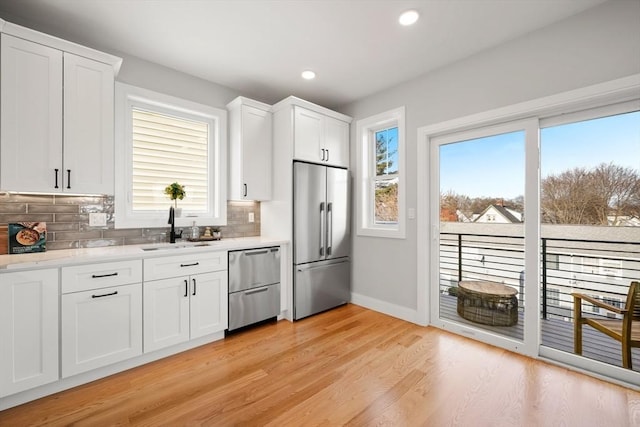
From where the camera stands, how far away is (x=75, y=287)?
78.4 inches

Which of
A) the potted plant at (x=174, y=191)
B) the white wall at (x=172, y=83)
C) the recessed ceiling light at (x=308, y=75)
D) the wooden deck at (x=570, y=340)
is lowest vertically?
the wooden deck at (x=570, y=340)

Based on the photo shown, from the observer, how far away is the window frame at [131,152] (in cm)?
267

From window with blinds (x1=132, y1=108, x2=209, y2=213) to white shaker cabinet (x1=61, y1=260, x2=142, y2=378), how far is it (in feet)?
2.89

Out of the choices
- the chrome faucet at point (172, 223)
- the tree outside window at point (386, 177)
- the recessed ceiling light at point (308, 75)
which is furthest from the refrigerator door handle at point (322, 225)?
the chrome faucet at point (172, 223)

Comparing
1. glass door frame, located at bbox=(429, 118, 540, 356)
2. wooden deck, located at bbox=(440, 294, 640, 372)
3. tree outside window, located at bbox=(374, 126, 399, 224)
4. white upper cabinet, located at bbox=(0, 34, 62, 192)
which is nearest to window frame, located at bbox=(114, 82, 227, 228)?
white upper cabinet, located at bbox=(0, 34, 62, 192)

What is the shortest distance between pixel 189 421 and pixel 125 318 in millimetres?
982

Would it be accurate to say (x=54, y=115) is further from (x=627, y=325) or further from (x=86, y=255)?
(x=627, y=325)

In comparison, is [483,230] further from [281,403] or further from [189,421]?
[189,421]

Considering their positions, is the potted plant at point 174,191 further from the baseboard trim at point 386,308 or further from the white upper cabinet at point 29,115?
the baseboard trim at point 386,308

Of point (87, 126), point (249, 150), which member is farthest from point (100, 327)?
point (249, 150)

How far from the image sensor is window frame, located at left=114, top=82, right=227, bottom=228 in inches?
105

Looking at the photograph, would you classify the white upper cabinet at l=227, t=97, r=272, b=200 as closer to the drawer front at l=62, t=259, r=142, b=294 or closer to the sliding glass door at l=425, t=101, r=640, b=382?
the drawer front at l=62, t=259, r=142, b=294

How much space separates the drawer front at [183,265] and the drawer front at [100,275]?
86 millimetres

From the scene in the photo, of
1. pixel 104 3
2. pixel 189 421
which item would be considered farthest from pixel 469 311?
pixel 104 3
